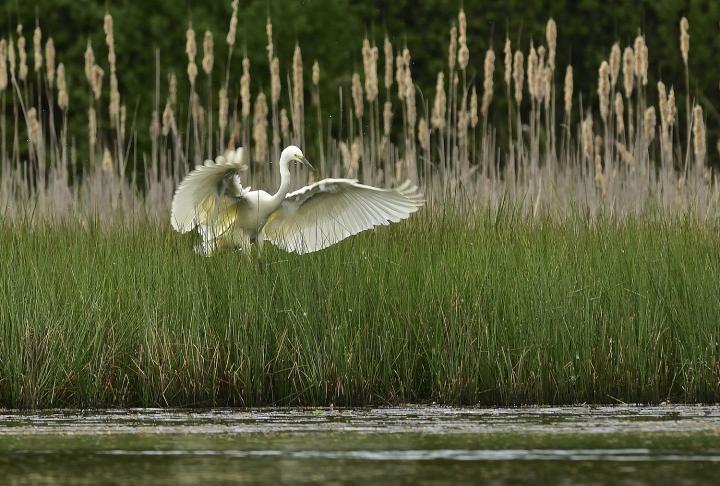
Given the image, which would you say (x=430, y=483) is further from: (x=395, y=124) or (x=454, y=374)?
(x=395, y=124)

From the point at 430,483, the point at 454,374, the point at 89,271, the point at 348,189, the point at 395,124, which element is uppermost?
the point at 395,124

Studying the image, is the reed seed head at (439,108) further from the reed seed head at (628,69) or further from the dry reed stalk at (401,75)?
the reed seed head at (628,69)

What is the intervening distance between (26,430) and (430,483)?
2114 mm

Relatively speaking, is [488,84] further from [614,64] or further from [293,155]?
[293,155]

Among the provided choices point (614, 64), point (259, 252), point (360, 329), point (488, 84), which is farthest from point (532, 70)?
point (360, 329)

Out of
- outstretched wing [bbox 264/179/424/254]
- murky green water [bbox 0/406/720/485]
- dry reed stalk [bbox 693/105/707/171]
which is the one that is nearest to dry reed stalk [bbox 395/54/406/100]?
outstretched wing [bbox 264/179/424/254]

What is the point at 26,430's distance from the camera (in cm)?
694

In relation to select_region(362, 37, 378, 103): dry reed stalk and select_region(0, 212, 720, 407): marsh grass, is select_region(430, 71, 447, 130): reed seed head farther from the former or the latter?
select_region(0, 212, 720, 407): marsh grass

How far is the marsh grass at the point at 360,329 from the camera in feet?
26.0

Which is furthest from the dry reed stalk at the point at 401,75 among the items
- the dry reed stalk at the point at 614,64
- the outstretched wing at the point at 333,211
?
the outstretched wing at the point at 333,211

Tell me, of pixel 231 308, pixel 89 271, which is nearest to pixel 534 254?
pixel 231 308

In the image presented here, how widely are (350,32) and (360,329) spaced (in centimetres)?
727

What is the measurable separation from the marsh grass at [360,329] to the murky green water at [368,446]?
25 cm

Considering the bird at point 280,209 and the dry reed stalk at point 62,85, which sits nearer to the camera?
the bird at point 280,209
